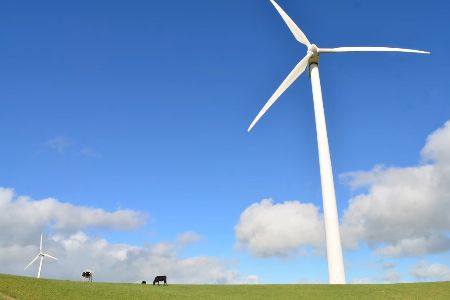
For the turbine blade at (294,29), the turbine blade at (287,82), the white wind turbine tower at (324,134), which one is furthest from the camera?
the turbine blade at (294,29)

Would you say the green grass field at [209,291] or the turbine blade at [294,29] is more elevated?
the turbine blade at [294,29]

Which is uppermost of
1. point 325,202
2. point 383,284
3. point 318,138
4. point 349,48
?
point 349,48

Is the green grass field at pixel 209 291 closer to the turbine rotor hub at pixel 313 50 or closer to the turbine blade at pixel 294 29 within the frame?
the turbine rotor hub at pixel 313 50

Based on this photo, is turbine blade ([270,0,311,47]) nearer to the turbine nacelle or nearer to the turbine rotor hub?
the turbine nacelle

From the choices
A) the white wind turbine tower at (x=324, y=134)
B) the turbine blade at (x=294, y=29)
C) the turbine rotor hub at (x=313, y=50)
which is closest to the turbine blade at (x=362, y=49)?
the white wind turbine tower at (x=324, y=134)

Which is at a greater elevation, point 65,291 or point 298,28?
point 298,28

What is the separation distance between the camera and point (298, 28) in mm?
69625

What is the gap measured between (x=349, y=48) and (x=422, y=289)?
3580cm

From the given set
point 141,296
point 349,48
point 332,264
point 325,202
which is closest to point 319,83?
point 349,48

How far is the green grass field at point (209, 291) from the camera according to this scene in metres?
39.1

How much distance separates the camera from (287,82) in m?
66.3

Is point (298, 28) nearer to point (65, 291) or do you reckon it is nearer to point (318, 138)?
point (318, 138)

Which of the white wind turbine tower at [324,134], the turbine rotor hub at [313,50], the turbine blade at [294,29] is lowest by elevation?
the white wind turbine tower at [324,134]

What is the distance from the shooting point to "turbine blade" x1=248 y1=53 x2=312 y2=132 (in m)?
65.1
